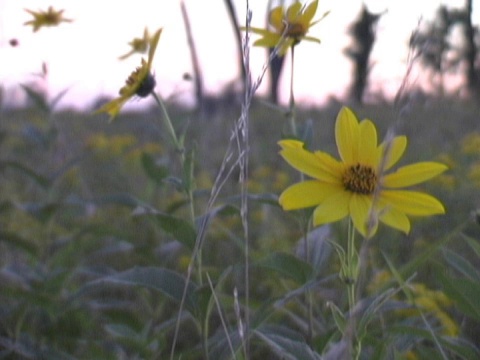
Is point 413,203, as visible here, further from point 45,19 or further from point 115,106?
point 45,19

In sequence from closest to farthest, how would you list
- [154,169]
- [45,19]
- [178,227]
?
[178,227] → [154,169] → [45,19]

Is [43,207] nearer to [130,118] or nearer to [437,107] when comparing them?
[437,107]

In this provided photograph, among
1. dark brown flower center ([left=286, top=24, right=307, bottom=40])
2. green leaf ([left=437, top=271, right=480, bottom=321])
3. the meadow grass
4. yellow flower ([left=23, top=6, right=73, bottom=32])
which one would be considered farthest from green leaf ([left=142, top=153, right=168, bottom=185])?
green leaf ([left=437, top=271, right=480, bottom=321])

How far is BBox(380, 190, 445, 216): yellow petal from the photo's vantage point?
0.88m

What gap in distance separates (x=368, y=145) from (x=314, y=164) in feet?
0.24

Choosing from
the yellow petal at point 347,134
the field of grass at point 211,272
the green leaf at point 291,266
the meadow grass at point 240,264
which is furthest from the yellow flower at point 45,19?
the yellow petal at point 347,134

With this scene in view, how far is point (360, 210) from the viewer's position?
89 cm

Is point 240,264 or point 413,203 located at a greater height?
point 413,203

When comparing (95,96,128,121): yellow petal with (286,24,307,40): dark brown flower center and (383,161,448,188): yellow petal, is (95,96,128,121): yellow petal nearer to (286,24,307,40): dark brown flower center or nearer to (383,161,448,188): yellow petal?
(286,24,307,40): dark brown flower center

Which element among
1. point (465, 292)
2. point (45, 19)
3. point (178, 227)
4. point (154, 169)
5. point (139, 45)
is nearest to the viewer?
point (465, 292)

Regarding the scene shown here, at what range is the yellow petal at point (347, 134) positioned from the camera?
0.94m

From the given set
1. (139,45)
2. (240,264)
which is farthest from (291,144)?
(139,45)

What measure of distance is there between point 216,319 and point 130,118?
17.4ft

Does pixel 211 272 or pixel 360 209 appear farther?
pixel 211 272
